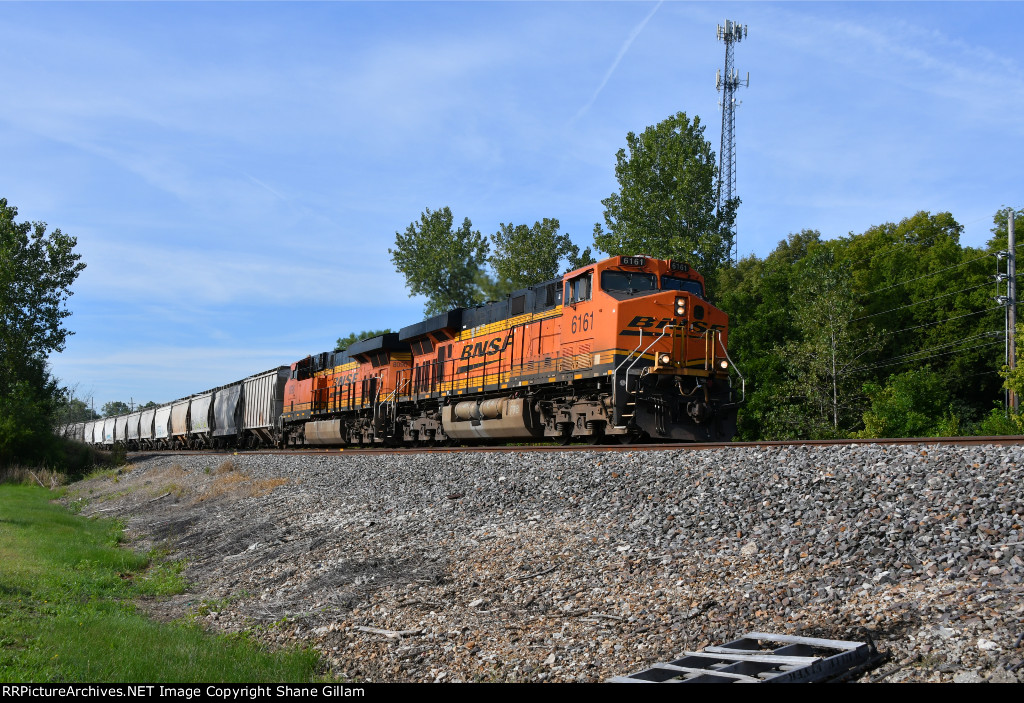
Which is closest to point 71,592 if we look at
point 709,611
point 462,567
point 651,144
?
point 462,567

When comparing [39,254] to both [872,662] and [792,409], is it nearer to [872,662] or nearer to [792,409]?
[792,409]

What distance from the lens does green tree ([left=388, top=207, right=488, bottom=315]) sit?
5369 cm

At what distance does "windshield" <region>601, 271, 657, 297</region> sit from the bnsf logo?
3.44m

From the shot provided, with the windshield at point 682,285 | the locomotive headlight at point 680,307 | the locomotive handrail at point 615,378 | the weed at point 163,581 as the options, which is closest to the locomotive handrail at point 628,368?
the locomotive handrail at point 615,378

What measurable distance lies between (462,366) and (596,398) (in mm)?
5777

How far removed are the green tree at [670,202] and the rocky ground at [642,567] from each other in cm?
2633

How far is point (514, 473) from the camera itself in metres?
11.5

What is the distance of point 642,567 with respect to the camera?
6.96 meters

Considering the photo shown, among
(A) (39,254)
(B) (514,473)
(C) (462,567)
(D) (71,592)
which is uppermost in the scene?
(A) (39,254)

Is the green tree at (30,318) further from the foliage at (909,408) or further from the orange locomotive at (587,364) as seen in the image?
the foliage at (909,408)

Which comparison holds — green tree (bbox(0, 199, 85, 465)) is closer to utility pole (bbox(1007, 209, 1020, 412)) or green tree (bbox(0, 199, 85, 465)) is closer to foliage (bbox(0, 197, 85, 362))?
foliage (bbox(0, 197, 85, 362))

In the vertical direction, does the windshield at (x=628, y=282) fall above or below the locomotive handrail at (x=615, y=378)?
above

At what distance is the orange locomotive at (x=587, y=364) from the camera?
14.2 meters
